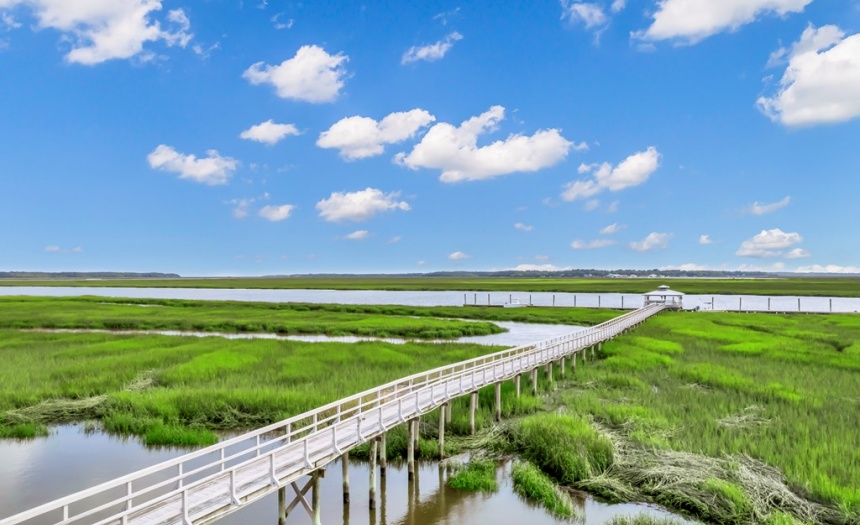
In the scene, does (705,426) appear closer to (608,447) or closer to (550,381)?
(608,447)

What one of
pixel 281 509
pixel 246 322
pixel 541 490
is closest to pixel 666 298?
pixel 246 322

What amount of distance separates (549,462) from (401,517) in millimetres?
5080

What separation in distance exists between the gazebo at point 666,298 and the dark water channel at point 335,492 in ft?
214

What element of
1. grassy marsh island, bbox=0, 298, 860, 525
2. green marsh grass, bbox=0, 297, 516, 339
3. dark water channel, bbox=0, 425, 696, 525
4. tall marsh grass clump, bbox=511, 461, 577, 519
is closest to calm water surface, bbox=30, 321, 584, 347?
green marsh grass, bbox=0, 297, 516, 339

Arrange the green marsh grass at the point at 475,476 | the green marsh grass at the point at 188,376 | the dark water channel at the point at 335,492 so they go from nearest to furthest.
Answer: the dark water channel at the point at 335,492 → the green marsh grass at the point at 475,476 → the green marsh grass at the point at 188,376

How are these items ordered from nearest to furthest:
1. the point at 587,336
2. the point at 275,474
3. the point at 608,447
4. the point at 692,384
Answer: the point at 275,474
the point at 608,447
the point at 692,384
the point at 587,336

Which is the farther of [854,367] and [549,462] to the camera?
[854,367]

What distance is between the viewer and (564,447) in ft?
54.1

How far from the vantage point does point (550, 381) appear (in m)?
28.5

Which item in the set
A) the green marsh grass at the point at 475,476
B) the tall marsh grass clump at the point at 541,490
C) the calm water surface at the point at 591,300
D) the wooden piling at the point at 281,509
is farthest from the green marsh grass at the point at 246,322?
the wooden piling at the point at 281,509

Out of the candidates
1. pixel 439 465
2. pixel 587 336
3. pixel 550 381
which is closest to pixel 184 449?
pixel 439 465

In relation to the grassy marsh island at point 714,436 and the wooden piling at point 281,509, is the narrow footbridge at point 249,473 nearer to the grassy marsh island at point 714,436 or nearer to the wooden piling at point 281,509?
the wooden piling at point 281,509

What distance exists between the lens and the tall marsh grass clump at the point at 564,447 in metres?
15.8

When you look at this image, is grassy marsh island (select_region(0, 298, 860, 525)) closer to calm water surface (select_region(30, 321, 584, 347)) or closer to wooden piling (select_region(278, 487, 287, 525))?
wooden piling (select_region(278, 487, 287, 525))
